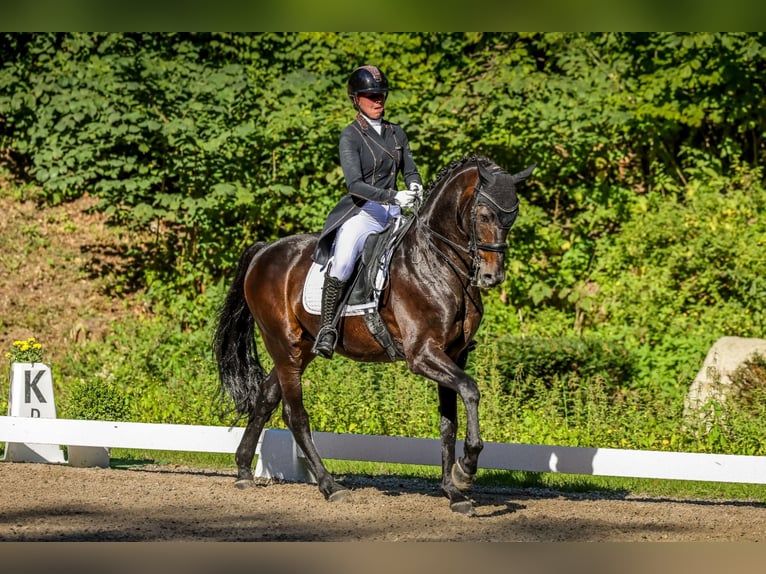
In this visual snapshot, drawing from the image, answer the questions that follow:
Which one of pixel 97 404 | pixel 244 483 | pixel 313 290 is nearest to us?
pixel 313 290

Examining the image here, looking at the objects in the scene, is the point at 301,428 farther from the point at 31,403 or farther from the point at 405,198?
the point at 31,403

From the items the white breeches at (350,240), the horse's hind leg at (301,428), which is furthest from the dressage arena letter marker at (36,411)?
the white breeches at (350,240)

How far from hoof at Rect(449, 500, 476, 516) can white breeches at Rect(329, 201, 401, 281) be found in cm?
187

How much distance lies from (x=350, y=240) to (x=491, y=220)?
48.6 inches

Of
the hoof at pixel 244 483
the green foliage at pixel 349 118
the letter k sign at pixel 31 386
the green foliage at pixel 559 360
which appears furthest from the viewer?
the green foliage at pixel 349 118

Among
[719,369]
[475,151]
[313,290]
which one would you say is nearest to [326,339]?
[313,290]

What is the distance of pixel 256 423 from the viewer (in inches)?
367

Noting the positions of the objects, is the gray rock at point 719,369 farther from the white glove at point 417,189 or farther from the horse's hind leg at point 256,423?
the white glove at point 417,189

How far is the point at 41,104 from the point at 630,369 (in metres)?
9.85

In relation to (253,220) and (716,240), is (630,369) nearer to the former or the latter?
(716,240)

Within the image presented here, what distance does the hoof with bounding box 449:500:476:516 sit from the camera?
7879mm

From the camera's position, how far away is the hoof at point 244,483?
905 centimetres

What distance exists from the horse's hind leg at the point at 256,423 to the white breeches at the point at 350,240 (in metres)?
1.47

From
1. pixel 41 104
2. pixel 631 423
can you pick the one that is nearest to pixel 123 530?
pixel 631 423
